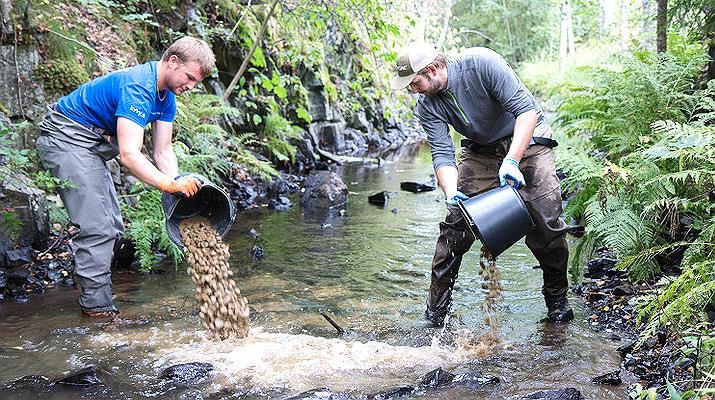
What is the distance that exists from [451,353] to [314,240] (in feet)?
11.7

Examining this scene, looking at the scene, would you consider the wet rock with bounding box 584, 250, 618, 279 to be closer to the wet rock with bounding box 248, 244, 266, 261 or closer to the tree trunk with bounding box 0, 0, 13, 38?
the wet rock with bounding box 248, 244, 266, 261

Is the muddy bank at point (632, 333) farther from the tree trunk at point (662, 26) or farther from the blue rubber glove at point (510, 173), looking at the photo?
the tree trunk at point (662, 26)

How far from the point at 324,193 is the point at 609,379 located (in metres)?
6.83

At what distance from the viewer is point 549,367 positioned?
378 cm

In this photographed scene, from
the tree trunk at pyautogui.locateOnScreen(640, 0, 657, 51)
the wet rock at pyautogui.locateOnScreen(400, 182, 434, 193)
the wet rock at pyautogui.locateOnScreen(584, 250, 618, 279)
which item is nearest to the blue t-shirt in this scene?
the wet rock at pyautogui.locateOnScreen(584, 250, 618, 279)

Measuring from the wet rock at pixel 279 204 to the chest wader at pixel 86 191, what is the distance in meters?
4.60

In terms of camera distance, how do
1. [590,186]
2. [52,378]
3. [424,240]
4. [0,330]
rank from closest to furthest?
[52,378], [0,330], [590,186], [424,240]

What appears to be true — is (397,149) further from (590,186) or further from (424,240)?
(590,186)

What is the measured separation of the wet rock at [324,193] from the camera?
32.0 feet

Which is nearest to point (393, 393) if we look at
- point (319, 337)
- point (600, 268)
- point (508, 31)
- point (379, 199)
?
point (319, 337)

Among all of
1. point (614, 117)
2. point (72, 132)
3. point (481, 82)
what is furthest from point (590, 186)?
point (72, 132)

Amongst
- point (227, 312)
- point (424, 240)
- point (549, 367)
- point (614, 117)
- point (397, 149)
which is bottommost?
point (397, 149)

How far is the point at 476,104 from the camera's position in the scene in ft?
14.0

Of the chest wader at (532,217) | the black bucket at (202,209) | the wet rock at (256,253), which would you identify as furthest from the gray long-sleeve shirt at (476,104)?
the wet rock at (256,253)
